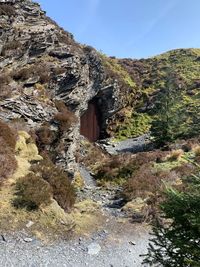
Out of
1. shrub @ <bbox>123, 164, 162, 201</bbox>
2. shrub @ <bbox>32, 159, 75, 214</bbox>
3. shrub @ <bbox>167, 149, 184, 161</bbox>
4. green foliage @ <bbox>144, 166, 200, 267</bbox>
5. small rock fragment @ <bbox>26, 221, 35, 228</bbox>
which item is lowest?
shrub @ <bbox>123, 164, 162, 201</bbox>

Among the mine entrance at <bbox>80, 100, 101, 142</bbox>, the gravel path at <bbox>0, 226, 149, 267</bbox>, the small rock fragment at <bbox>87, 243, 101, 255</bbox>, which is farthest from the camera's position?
the mine entrance at <bbox>80, 100, 101, 142</bbox>

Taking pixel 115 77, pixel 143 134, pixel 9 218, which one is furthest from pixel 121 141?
pixel 9 218

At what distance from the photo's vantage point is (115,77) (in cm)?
5416

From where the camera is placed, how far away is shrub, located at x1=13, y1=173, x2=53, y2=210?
48.8 ft

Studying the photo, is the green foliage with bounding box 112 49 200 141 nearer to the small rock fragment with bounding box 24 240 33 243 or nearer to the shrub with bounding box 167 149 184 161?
the shrub with bounding box 167 149 184 161

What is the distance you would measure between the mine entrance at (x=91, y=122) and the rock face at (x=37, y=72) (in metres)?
4.58

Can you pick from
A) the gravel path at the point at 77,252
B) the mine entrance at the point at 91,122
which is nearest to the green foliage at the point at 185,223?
the gravel path at the point at 77,252

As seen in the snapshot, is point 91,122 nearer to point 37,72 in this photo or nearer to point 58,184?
point 37,72

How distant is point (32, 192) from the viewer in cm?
1512

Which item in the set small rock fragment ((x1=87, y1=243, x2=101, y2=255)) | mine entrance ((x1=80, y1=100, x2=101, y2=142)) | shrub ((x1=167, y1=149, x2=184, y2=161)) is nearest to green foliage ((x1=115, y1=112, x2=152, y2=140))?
mine entrance ((x1=80, y1=100, x2=101, y2=142))

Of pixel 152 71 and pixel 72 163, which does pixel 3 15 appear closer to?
pixel 72 163

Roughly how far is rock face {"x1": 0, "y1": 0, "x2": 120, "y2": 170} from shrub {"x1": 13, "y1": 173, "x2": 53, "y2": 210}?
7.73 m

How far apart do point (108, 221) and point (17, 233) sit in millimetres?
5267

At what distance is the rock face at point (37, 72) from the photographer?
24.8 metres
